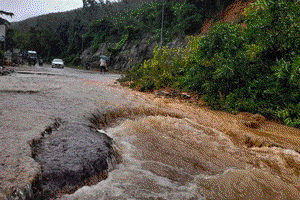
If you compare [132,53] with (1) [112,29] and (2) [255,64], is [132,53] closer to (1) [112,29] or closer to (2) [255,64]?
(1) [112,29]

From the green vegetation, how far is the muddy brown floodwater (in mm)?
630

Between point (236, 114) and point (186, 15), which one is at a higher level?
point (186, 15)

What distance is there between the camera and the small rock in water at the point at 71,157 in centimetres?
213

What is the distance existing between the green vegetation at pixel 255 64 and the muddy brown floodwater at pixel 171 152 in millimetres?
630

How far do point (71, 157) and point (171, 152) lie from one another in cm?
150

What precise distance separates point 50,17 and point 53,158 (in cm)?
10391

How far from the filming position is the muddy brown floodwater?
2.34 metres

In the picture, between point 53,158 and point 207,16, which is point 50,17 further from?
point 53,158

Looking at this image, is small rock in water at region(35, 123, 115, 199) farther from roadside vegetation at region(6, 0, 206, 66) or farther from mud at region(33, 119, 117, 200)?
roadside vegetation at region(6, 0, 206, 66)

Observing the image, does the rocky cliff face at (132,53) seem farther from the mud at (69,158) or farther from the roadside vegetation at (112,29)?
the mud at (69,158)

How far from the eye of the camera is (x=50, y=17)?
9475 centimetres

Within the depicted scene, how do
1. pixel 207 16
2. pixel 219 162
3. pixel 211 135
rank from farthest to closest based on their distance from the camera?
pixel 207 16, pixel 211 135, pixel 219 162

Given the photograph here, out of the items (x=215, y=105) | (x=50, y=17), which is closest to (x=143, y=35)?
(x=215, y=105)

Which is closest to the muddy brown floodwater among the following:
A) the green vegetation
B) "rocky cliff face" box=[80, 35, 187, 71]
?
the green vegetation
